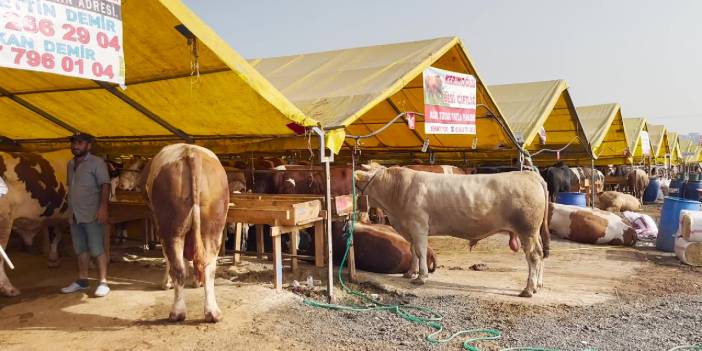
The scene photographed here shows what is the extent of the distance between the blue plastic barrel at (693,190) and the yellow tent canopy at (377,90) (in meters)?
9.07

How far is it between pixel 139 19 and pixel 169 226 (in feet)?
6.93

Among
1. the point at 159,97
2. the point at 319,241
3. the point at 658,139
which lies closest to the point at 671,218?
the point at 319,241

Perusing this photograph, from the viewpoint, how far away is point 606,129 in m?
19.6

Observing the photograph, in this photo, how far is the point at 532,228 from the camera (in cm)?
773

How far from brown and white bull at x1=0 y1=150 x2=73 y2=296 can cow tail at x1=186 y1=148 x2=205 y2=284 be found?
136 inches

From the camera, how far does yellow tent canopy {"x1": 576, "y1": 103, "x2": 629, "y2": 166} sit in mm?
19344

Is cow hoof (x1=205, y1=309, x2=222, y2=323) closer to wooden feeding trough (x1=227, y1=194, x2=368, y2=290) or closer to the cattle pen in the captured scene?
the cattle pen

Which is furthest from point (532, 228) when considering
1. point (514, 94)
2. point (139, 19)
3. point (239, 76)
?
point (514, 94)

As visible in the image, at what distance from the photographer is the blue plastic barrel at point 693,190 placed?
18.2 m

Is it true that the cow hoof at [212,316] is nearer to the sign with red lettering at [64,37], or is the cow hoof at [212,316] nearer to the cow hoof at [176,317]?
the cow hoof at [176,317]

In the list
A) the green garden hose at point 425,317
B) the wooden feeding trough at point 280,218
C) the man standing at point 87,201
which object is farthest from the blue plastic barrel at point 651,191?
the man standing at point 87,201

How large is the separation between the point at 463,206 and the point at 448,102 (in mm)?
2282

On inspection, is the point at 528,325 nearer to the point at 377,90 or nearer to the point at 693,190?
the point at 377,90

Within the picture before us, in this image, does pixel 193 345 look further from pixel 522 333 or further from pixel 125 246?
pixel 125 246
